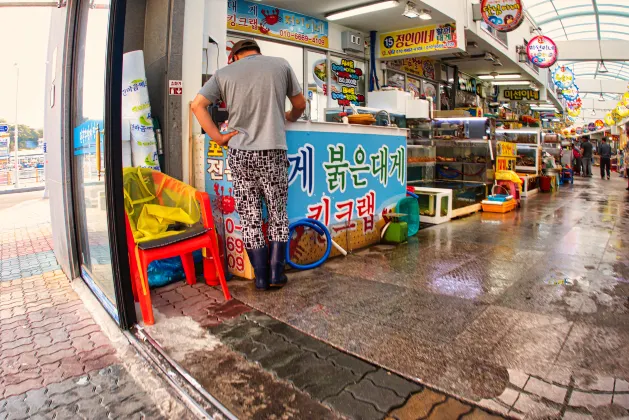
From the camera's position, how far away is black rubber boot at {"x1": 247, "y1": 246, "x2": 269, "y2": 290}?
338 centimetres

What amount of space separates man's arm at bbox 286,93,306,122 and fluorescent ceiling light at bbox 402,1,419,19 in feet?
17.9

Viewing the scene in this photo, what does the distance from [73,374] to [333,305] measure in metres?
1.63

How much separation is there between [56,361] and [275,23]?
7.24 meters

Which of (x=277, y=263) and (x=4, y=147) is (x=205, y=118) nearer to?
(x=277, y=263)

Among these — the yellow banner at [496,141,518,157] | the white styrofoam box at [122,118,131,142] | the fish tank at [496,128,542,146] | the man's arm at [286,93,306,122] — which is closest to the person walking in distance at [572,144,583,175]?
the fish tank at [496,128,542,146]

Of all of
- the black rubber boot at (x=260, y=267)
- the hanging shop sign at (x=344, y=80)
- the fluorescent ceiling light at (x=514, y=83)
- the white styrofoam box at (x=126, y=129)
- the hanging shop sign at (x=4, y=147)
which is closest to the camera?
the black rubber boot at (x=260, y=267)

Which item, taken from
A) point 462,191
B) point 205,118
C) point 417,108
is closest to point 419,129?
point 417,108

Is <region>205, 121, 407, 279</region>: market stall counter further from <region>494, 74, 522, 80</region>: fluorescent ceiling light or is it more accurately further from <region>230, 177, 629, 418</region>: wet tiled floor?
<region>494, 74, 522, 80</region>: fluorescent ceiling light

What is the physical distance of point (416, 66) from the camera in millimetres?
12109

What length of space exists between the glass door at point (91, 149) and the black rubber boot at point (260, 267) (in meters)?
1.04

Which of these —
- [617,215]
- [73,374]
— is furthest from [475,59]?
[73,374]

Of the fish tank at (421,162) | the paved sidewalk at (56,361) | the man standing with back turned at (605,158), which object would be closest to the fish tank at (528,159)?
the fish tank at (421,162)

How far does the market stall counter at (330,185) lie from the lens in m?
3.77

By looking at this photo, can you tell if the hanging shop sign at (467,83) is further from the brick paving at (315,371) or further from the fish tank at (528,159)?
the brick paving at (315,371)
